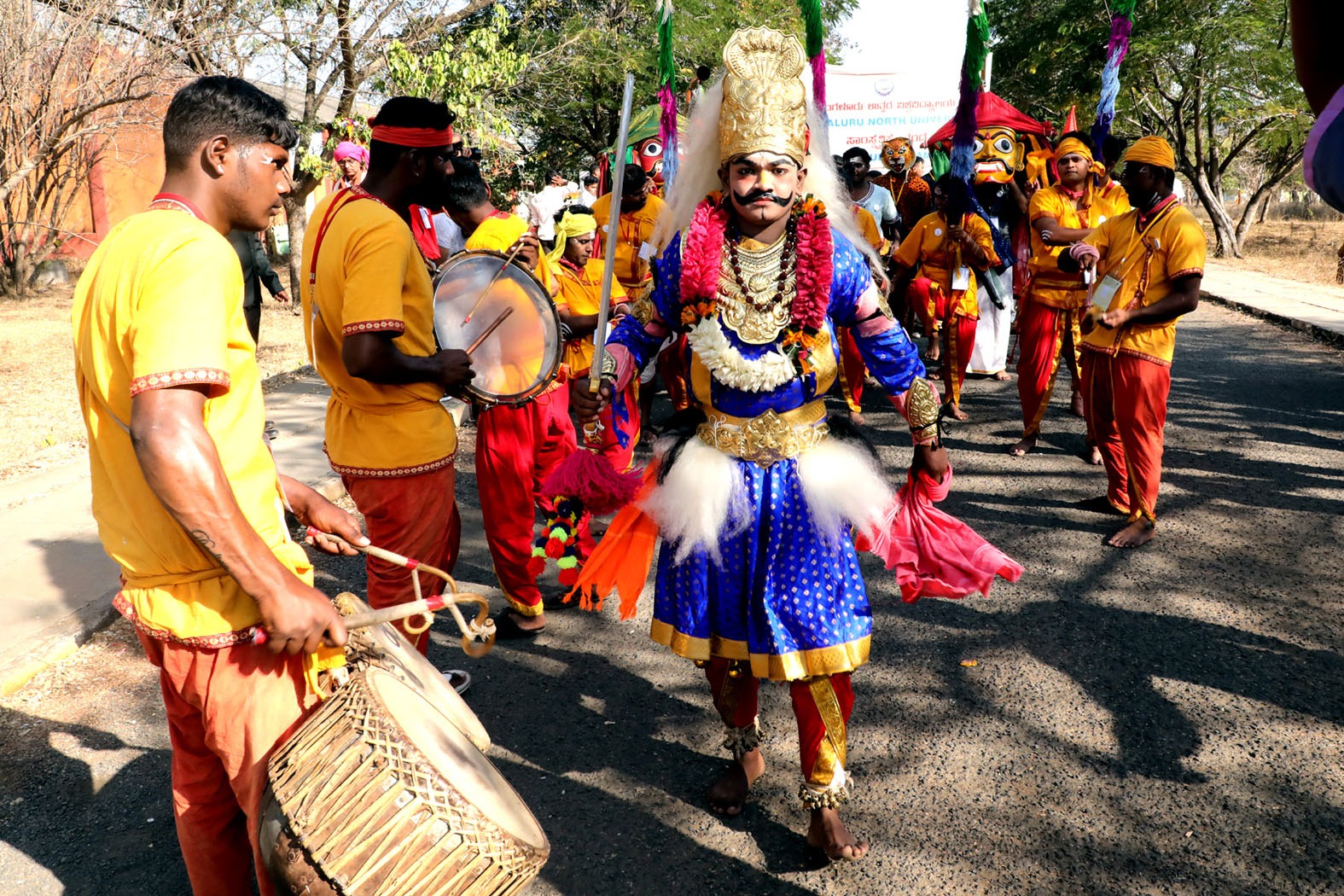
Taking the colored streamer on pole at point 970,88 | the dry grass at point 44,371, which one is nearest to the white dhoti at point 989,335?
the colored streamer on pole at point 970,88

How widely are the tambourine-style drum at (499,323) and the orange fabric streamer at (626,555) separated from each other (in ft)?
2.68

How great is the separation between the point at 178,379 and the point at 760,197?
1.69 meters

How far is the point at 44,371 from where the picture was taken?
10.1 meters

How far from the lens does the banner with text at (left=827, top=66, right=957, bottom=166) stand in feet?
54.5

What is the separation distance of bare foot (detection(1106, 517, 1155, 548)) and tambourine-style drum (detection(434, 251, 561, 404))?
3517 millimetres

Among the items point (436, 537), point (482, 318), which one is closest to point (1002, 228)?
point (482, 318)

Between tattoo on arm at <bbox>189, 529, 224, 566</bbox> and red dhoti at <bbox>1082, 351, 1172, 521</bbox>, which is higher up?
tattoo on arm at <bbox>189, 529, 224, 566</bbox>

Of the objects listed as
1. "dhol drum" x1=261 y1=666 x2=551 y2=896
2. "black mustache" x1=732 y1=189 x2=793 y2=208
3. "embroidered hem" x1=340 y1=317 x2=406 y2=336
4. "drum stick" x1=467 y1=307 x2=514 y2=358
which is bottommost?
"dhol drum" x1=261 y1=666 x2=551 y2=896

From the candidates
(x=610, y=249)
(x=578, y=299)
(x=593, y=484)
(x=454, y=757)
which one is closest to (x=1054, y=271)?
(x=578, y=299)

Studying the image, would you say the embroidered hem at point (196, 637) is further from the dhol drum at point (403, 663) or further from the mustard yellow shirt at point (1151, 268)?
the mustard yellow shirt at point (1151, 268)

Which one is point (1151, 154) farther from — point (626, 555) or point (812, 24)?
point (626, 555)

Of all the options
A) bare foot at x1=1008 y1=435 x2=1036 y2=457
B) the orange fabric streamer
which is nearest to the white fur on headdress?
the orange fabric streamer

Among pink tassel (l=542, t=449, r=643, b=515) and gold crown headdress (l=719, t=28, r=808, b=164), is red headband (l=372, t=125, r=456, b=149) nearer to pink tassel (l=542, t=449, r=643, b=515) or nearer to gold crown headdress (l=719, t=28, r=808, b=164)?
gold crown headdress (l=719, t=28, r=808, b=164)

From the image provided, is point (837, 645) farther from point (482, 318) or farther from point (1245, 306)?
point (1245, 306)
